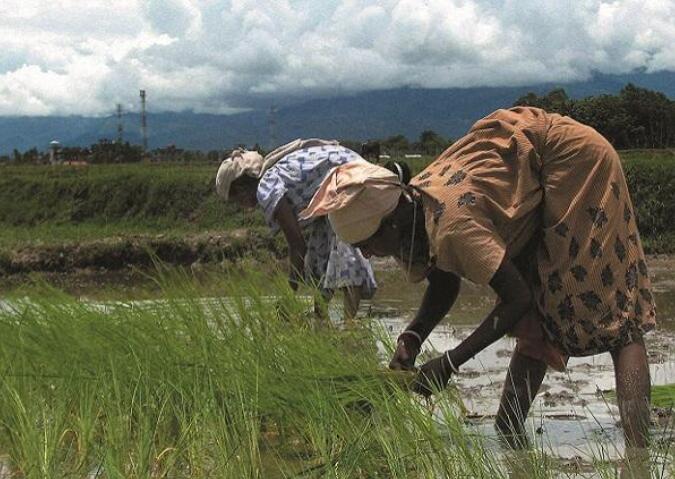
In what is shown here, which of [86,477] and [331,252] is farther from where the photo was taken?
[331,252]

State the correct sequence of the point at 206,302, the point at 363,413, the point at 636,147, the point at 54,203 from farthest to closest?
the point at 54,203 → the point at 636,147 → the point at 206,302 → the point at 363,413

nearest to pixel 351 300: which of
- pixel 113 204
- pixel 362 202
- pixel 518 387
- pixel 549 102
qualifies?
pixel 518 387

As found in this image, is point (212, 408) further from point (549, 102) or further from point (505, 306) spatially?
point (549, 102)

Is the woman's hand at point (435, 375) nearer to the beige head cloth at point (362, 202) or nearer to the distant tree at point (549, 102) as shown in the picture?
the beige head cloth at point (362, 202)

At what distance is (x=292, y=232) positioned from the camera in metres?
3.78

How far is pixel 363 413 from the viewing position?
253 cm

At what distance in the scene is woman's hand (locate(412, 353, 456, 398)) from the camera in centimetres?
241

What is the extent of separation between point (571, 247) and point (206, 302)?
1726 mm

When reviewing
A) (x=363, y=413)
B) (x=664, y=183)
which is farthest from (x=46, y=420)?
(x=664, y=183)

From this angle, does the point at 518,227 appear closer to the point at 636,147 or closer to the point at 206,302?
the point at 206,302

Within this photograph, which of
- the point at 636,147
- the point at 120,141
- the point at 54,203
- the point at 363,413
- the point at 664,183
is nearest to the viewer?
the point at 363,413

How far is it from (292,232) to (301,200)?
0.45ft

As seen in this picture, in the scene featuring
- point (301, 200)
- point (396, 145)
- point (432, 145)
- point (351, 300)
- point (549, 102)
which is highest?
point (549, 102)

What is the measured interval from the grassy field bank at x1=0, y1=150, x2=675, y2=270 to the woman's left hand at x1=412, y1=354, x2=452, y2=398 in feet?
26.1
